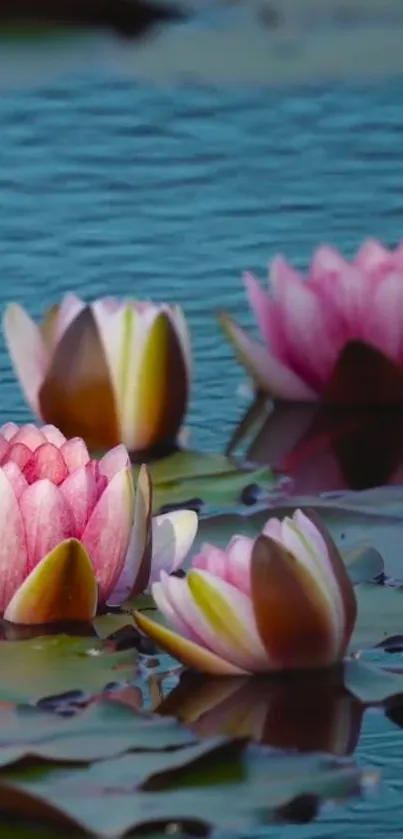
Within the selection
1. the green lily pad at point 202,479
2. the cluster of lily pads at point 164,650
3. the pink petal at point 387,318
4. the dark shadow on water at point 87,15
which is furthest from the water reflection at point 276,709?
the dark shadow on water at point 87,15

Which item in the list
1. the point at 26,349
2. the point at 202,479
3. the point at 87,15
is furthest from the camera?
the point at 87,15

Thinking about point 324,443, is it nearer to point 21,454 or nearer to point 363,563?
point 363,563

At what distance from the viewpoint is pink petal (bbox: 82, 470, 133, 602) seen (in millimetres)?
1745

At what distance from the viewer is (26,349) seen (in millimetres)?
2229

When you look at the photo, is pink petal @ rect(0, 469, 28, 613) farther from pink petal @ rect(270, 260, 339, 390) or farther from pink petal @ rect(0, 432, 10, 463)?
pink petal @ rect(270, 260, 339, 390)

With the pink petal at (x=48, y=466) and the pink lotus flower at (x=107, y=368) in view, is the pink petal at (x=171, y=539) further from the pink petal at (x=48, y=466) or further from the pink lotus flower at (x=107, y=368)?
the pink lotus flower at (x=107, y=368)

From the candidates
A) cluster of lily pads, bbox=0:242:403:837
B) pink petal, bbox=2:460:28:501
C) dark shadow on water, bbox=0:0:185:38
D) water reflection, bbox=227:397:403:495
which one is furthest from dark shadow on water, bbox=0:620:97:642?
dark shadow on water, bbox=0:0:185:38

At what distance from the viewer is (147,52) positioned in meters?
4.73

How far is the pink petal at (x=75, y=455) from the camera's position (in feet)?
5.86

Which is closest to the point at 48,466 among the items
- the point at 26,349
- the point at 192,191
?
the point at 26,349

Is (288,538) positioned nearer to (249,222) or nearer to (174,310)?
(174,310)

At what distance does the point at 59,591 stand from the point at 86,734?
0.88 ft

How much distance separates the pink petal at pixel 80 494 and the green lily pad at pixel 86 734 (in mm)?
261

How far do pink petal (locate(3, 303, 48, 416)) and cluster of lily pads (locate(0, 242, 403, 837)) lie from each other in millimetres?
238
